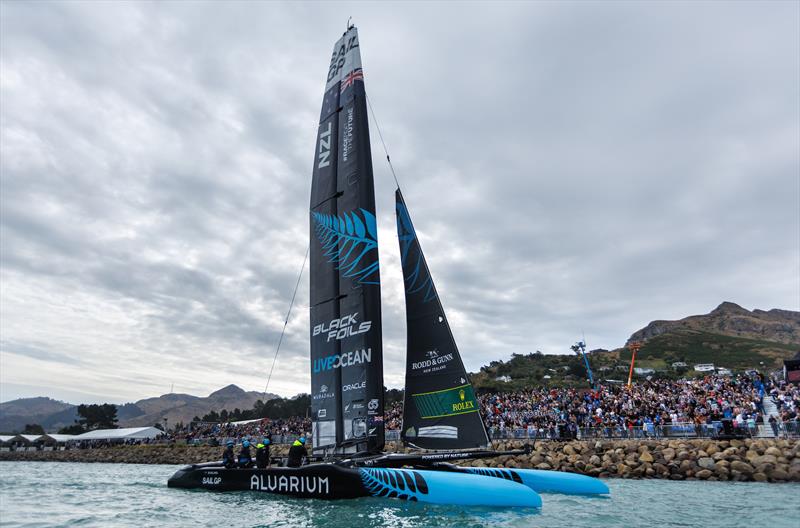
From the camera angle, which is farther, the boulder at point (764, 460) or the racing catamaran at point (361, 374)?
the boulder at point (764, 460)

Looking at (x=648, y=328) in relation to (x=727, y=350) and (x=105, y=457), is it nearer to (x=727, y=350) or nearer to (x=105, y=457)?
(x=727, y=350)

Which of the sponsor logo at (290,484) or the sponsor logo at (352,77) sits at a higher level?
the sponsor logo at (352,77)

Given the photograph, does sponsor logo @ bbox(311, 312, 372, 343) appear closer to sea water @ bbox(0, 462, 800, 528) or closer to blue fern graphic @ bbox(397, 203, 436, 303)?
blue fern graphic @ bbox(397, 203, 436, 303)

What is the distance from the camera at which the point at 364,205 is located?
50.4 ft

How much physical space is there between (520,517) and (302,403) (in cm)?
9447

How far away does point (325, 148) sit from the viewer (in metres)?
17.3

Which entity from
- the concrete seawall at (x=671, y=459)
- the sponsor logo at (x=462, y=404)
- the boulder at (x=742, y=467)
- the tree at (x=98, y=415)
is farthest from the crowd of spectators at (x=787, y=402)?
the tree at (x=98, y=415)

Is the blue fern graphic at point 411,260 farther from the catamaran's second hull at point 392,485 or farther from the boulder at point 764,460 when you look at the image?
the boulder at point 764,460

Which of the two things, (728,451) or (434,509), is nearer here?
(434,509)

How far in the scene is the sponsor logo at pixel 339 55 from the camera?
17422 millimetres

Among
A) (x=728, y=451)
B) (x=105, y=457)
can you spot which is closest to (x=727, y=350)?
(x=728, y=451)

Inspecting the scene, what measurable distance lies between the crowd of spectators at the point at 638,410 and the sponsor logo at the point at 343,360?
12.8 metres

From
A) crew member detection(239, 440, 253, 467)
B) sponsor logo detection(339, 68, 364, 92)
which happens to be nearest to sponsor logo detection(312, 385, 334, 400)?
crew member detection(239, 440, 253, 467)

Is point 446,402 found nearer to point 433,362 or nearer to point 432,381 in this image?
point 432,381
